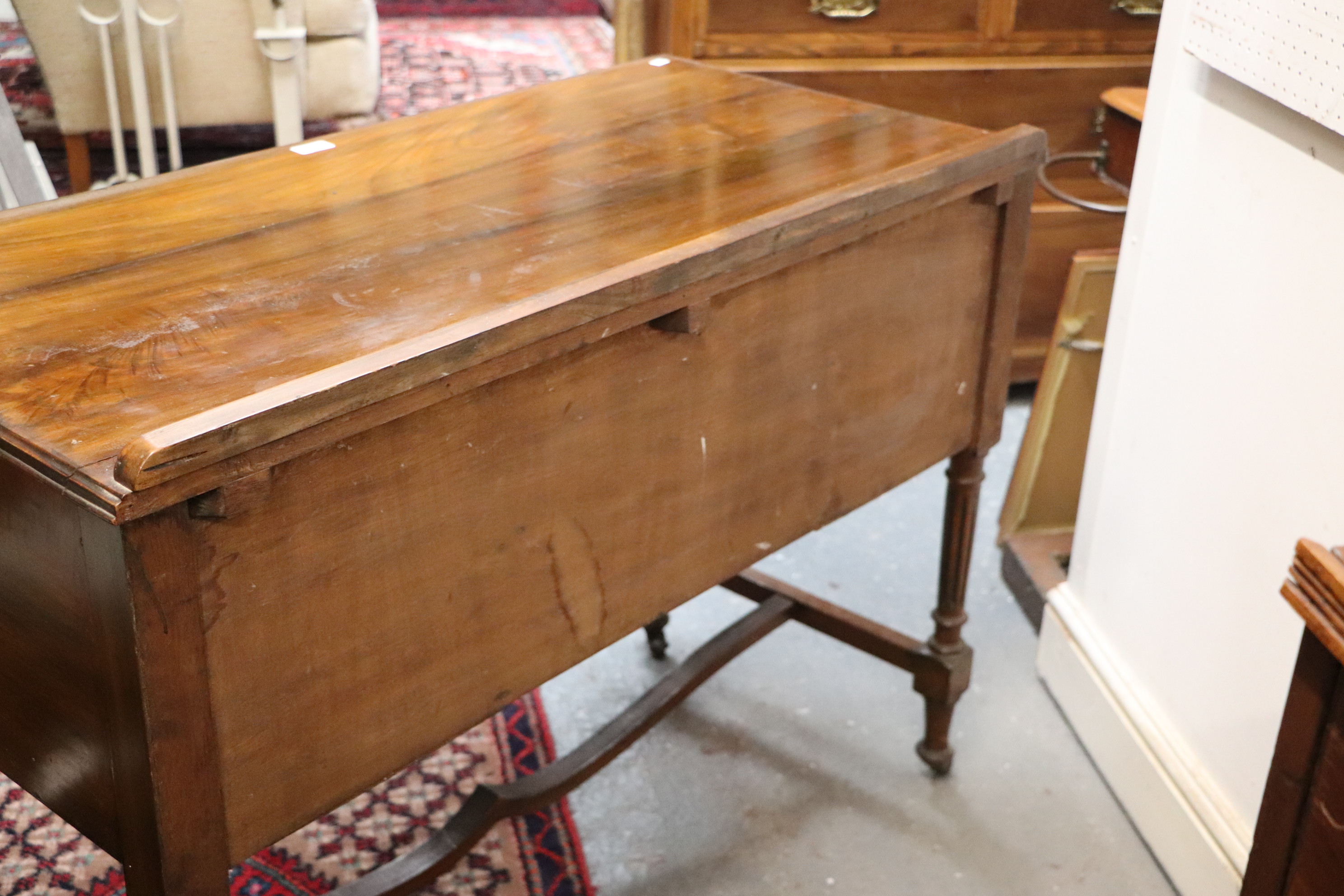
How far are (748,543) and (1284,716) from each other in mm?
575

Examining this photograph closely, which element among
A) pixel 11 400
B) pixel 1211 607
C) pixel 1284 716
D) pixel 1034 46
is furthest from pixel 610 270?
pixel 1034 46

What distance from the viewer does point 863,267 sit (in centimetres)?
146

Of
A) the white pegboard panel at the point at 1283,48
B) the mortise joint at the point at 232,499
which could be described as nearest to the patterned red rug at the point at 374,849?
the mortise joint at the point at 232,499

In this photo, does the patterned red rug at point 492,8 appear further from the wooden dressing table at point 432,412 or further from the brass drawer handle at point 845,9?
the wooden dressing table at point 432,412

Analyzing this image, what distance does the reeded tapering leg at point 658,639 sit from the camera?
86.8 inches

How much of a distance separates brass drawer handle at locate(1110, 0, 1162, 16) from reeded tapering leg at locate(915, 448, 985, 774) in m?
1.30

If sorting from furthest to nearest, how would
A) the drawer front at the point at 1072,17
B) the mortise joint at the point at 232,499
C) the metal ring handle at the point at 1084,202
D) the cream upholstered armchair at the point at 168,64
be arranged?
the drawer front at the point at 1072,17 < the cream upholstered armchair at the point at 168,64 < the metal ring handle at the point at 1084,202 < the mortise joint at the point at 232,499

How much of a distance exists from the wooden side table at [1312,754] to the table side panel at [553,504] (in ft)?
1.83

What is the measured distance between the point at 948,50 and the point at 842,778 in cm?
144

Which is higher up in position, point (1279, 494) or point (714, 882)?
point (1279, 494)

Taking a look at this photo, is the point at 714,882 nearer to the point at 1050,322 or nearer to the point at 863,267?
the point at 863,267

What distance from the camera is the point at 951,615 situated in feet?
6.15

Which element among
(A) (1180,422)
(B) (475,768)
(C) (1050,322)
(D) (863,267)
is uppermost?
(D) (863,267)

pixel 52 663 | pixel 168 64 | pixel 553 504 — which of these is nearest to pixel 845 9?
pixel 168 64
